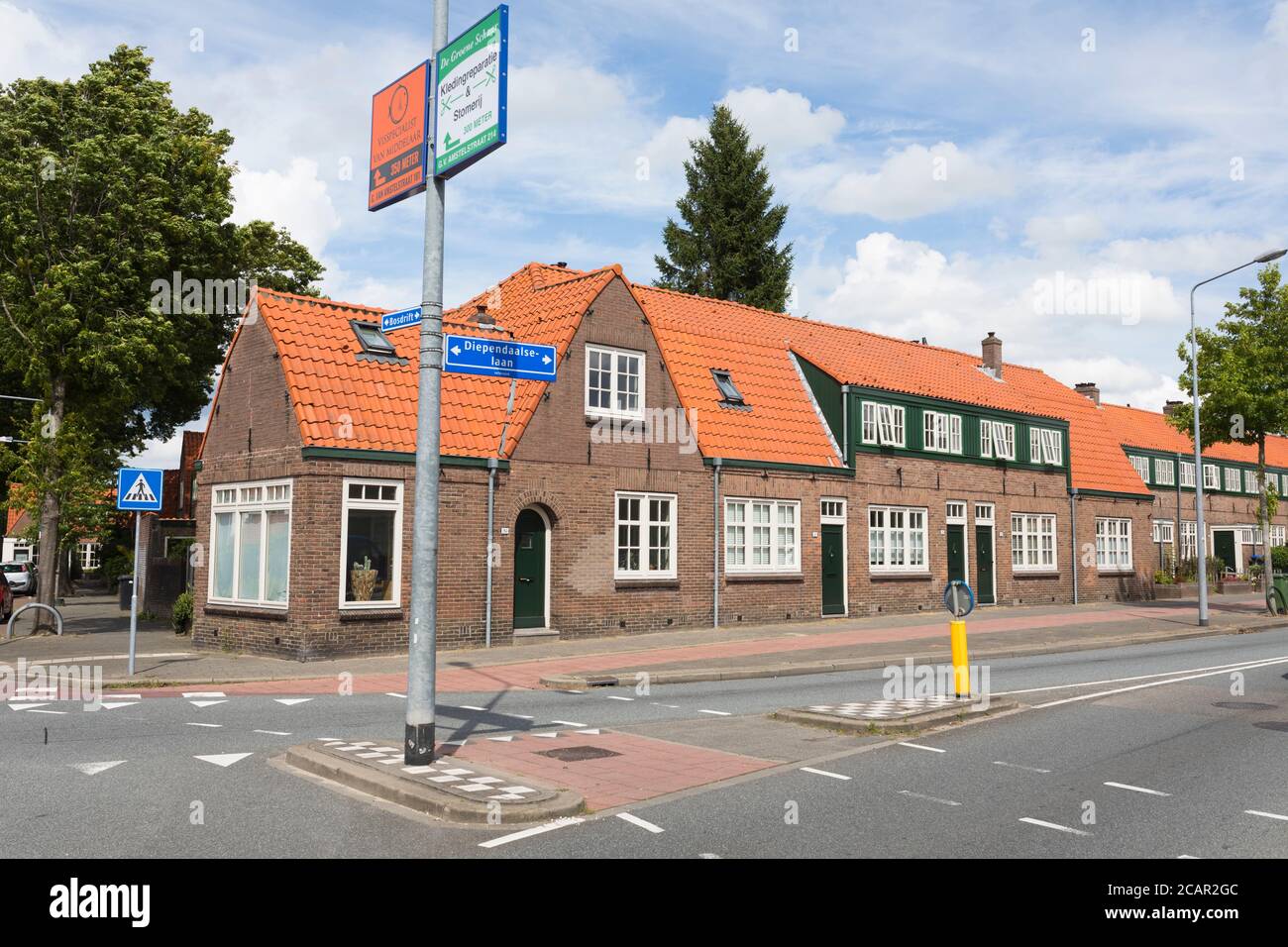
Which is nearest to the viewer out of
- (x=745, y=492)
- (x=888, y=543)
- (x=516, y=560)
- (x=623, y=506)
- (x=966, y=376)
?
(x=516, y=560)

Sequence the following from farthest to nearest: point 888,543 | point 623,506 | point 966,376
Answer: point 966,376 → point 888,543 → point 623,506

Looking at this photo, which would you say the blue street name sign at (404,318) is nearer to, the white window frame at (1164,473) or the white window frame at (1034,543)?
the white window frame at (1034,543)

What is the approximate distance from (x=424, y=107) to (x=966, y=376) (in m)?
29.6

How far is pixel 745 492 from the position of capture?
25531 millimetres

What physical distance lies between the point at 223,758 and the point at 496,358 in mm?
4654

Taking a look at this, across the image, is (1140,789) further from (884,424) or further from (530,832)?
(884,424)

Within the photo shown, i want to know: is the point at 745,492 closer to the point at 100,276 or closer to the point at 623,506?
the point at 623,506

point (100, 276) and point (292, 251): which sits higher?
point (292, 251)

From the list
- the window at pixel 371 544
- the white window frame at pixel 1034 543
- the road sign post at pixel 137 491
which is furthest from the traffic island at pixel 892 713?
the white window frame at pixel 1034 543

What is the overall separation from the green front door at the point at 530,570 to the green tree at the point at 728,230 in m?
30.1

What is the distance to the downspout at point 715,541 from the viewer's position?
24625mm

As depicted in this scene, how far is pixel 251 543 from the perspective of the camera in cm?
2052

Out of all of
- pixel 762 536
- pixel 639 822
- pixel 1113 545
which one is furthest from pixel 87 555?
pixel 639 822
